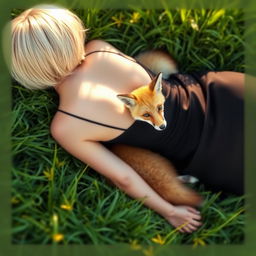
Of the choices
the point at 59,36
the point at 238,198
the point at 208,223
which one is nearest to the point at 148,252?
the point at 208,223

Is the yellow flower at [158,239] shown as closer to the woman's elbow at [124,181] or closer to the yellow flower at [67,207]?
the woman's elbow at [124,181]

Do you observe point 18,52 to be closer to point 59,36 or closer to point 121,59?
point 59,36

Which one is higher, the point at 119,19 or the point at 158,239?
the point at 119,19

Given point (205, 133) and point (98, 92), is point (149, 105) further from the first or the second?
point (205, 133)

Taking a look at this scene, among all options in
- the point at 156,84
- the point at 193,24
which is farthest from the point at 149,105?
the point at 193,24

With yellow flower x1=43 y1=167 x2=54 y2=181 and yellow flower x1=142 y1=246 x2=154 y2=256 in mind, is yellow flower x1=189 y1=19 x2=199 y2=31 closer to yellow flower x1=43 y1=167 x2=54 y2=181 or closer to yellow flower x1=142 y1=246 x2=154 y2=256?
yellow flower x1=43 y1=167 x2=54 y2=181

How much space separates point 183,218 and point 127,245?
0.37 meters

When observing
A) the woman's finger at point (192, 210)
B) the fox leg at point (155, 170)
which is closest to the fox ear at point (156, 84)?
the fox leg at point (155, 170)

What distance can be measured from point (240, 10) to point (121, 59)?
41.0 inches

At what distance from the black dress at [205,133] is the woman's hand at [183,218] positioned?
A: 0.77 ft

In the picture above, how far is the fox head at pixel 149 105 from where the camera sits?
82.1 inches

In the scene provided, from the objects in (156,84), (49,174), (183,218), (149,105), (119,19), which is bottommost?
(183,218)

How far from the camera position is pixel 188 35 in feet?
9.08

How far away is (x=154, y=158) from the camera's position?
7.59 feet
